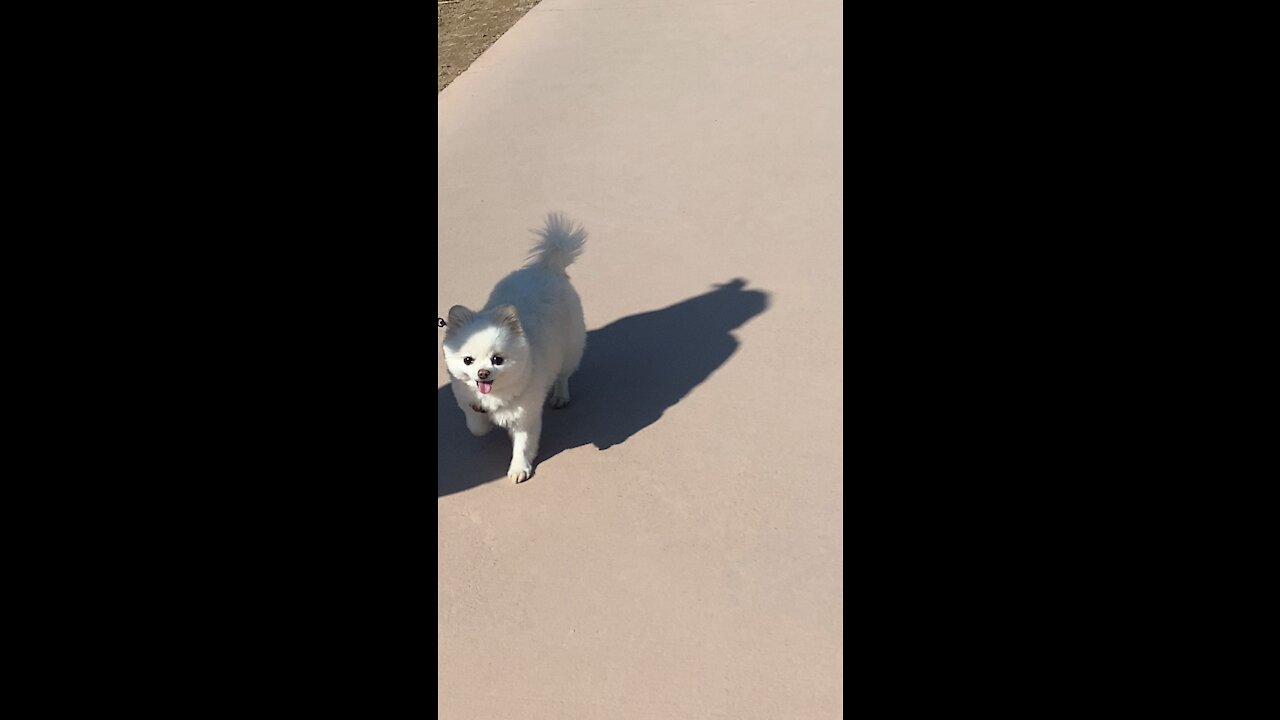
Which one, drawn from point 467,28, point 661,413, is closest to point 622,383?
point 661,413

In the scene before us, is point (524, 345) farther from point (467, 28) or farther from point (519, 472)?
point (467, 28)

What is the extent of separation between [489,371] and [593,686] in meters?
1.30

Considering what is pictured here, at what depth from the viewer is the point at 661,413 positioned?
5.25m

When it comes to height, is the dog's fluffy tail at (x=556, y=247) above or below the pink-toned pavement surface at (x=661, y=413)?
above

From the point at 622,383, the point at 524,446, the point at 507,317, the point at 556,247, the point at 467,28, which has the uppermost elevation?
the point at 507,317

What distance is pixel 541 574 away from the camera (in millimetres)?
4359

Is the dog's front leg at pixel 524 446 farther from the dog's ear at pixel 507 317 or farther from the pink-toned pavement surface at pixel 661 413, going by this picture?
the dog's ear at pixel 507 317

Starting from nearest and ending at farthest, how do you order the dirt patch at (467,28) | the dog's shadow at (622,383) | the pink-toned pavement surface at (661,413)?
the pink-toned pavement surface at (661,413) → the dog's shadow at (622,383) → the dirt patch at (467,28)

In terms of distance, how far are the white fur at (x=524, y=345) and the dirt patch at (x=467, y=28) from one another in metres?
4.54

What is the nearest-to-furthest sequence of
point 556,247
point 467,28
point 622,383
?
1. point 556,247
2. point 622,383
3. point 467,28

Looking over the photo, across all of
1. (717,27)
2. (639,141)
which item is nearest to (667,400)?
(639,141)

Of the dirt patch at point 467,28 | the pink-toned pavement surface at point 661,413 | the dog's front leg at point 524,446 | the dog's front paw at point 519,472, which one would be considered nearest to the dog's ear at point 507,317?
the dog's front leg at point 524,446

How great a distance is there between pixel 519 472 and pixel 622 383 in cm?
93

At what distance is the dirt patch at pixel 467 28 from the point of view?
9.79 metres
